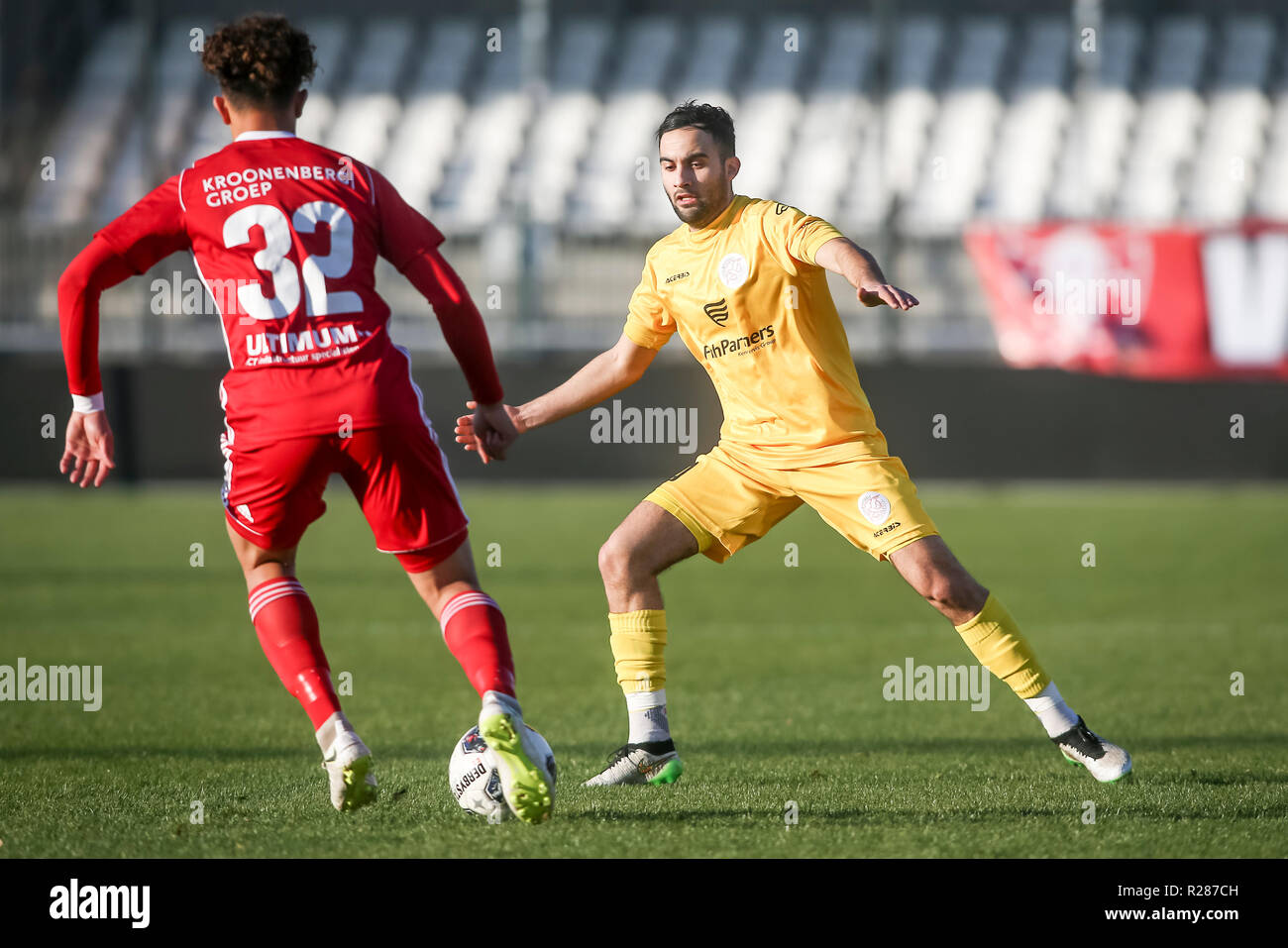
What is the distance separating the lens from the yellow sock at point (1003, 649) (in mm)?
4691

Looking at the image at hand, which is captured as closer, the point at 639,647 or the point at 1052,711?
the point at 1052,711

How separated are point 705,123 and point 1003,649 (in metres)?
1.79

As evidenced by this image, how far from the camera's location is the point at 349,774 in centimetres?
386

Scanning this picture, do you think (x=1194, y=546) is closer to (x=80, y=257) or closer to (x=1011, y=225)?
(x=1011, y=225)

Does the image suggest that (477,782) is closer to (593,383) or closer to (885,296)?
(593,383)

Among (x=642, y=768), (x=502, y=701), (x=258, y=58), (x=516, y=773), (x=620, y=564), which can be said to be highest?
(x=258, y=58)

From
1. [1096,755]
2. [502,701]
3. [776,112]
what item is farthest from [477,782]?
[776,112]

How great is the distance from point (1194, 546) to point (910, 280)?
638cm

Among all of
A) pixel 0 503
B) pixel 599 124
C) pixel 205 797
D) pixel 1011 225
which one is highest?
pixel 599 124

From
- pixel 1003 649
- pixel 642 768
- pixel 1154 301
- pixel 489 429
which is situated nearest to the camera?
pixel 489 429

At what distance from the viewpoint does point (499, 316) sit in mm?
17031

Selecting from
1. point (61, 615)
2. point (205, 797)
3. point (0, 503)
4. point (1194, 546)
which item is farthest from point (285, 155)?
point (0, 503)

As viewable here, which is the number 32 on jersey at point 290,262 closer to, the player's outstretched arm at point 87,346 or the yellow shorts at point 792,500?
the player's outstretched arm at point 87,346

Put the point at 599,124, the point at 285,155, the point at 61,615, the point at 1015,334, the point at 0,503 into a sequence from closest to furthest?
the point at 285,155 → the point at 61,615 → the point at 0,503 → the point at 1015,334 → the point at 599,124
